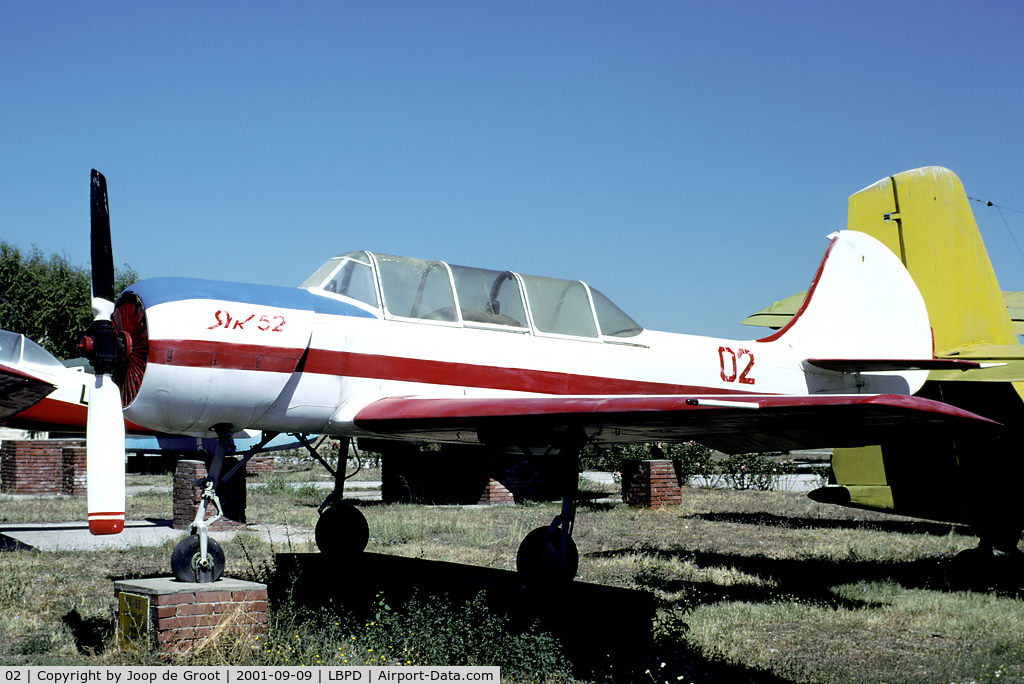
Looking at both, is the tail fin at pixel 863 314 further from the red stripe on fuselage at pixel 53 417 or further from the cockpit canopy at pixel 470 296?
the red stripe on fuselage at pixel 53 417

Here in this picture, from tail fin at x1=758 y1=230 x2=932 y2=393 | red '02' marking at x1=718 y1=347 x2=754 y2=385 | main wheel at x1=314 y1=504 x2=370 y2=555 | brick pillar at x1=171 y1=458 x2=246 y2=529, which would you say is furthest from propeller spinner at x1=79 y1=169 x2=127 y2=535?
brick pillar at x1=171 y1=458 x2=246 y2=529

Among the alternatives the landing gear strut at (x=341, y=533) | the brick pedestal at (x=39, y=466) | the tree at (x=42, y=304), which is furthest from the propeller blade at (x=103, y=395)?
the tree at (x=42, y=304)

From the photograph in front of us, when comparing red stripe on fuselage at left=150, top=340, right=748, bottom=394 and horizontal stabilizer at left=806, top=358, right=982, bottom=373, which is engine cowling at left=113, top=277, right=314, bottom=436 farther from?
horizontal stabilizer at left=806, top=358, right=982, bottom=373

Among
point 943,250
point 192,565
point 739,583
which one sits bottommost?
point 739,583

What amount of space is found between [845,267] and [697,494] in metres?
11.6

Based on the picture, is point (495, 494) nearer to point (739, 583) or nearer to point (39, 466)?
point (739, 583)

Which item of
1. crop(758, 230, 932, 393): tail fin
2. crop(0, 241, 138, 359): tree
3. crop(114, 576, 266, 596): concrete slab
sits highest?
crop(0, 241, 138, 359): tree

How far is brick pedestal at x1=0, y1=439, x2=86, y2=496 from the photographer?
22.1 m

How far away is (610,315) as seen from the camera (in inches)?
336

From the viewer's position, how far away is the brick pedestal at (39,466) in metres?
22.1

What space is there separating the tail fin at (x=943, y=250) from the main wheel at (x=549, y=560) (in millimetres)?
6177

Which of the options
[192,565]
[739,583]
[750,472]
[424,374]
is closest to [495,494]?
[750,472]

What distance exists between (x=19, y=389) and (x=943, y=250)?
12204mm

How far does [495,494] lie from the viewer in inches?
755
